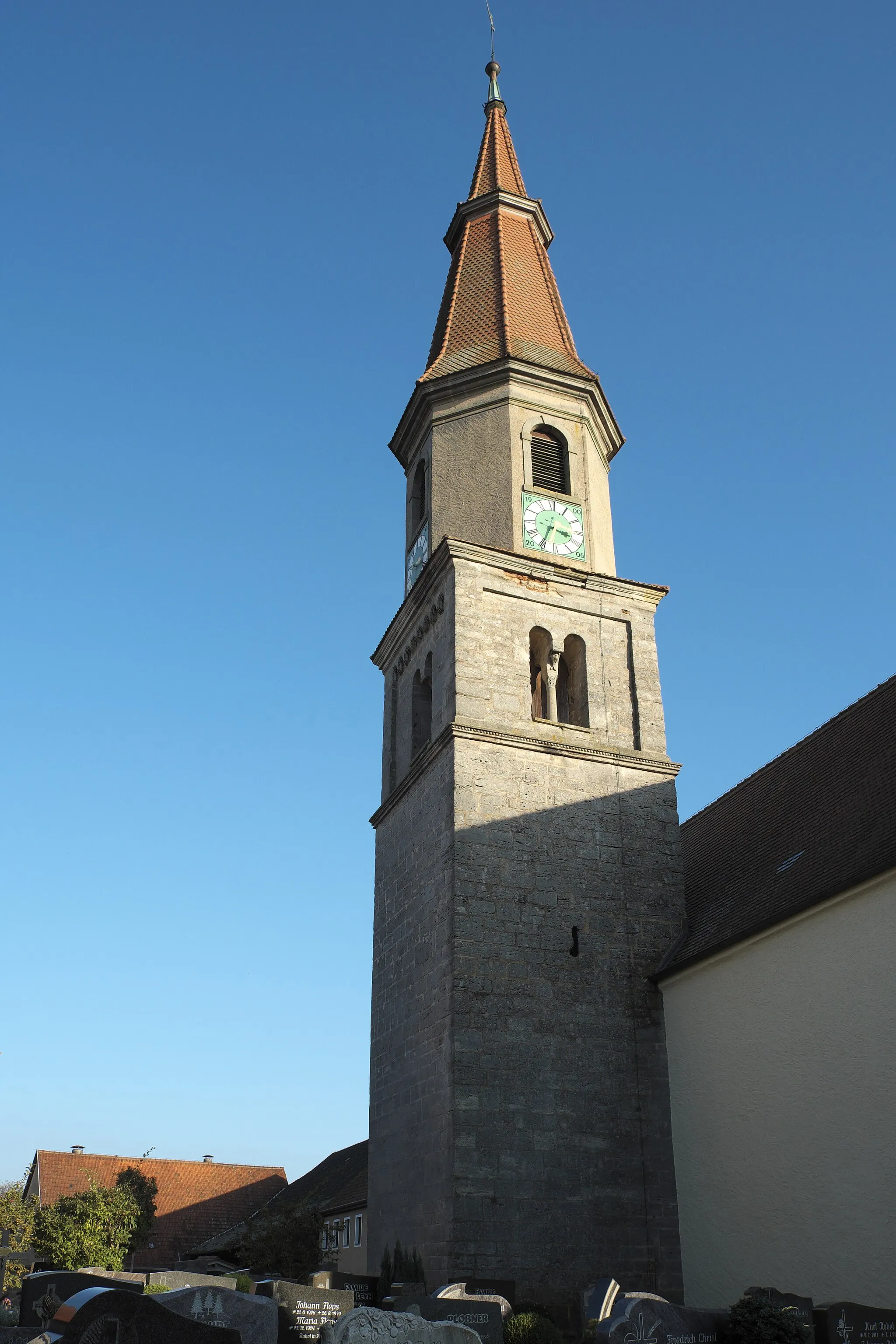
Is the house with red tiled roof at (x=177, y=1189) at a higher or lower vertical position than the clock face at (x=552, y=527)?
lower

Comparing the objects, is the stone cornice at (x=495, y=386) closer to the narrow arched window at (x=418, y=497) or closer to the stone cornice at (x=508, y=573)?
the narrow arched window at (x=418, y=497)

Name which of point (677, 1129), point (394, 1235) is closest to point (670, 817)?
point (677, 1129)

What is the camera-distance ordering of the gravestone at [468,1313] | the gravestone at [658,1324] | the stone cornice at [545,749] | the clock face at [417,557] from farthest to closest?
the clock face at [417,557] < the stone cornice at [545,749] < the gravestone at [468,1313] < the gravestone at [658,1324]

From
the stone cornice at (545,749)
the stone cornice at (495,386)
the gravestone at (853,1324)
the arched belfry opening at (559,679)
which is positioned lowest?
the gravestone at (853,1324)

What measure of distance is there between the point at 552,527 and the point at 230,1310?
44.3 ft

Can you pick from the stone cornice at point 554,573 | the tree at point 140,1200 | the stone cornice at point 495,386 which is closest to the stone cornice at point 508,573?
the stone cornice at point 554,573

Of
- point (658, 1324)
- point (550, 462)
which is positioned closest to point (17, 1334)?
Result: point (658, 1324)

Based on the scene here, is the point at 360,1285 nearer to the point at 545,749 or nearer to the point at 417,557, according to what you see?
the point at 545,749

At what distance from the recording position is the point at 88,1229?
1075 inches

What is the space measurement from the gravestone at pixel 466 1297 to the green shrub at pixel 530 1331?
157 millimetres

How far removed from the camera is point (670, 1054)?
16.0m

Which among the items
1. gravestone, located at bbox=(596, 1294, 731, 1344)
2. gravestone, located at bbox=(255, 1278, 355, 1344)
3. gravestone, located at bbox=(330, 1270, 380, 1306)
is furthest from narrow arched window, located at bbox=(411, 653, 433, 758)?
gravestone, located at bbox=(596, 1294, 731, 1344)

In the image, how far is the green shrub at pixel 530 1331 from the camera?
11.4m

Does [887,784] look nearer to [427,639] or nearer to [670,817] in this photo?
[670,817]
